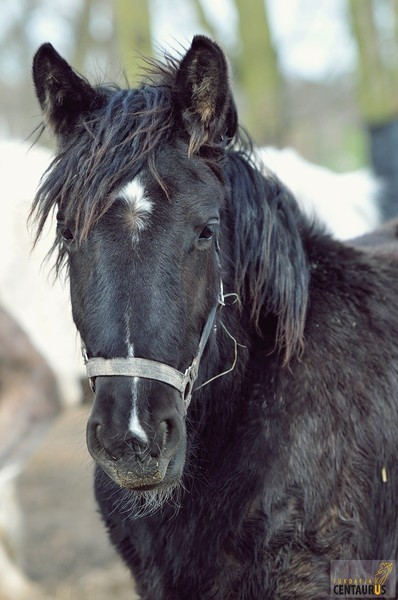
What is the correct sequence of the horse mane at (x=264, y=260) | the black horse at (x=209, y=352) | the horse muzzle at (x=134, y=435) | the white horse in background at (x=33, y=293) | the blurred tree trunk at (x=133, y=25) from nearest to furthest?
1. the horse muzzle at (x=134, y=435)
2. the black horse at (x=209, y=352)
3. the horse mane at (x=264, y=260)
4. the white horse in background at (x=33, y=293)
5. the blurred tree trunk at (x=133, y=25)

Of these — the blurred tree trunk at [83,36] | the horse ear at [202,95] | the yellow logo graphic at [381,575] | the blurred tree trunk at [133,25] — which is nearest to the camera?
the horse ear at [202,95]

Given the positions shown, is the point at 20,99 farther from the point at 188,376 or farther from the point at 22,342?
the point at 188,376

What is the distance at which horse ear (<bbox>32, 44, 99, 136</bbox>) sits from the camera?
8.77 ft

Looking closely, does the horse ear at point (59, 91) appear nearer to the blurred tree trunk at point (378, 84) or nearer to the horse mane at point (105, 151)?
the horse mane at point (105, 151)

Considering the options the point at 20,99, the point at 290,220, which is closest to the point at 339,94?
the point at 20,99

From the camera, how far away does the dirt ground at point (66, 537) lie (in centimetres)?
541

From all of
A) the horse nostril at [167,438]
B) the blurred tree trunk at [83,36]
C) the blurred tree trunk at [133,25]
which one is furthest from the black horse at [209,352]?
the blurred tree trunk at [83,36]

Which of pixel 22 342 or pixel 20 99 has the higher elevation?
pixel 20 99

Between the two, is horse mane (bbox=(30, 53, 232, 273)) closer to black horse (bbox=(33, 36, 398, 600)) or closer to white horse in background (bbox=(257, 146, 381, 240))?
black horse (bbox=(33, 36, 398, 600))

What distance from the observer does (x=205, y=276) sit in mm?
2568

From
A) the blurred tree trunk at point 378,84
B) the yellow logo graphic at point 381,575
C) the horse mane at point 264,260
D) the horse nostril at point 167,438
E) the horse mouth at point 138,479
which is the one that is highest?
the blurred tree trunk at point 378,84

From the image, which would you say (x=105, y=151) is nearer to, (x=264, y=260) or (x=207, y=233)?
(x=207, y=233)

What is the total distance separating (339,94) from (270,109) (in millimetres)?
9106

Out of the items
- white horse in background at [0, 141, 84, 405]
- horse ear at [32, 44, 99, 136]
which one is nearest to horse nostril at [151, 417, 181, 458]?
horse ear at [32, 44, 99, 136]
